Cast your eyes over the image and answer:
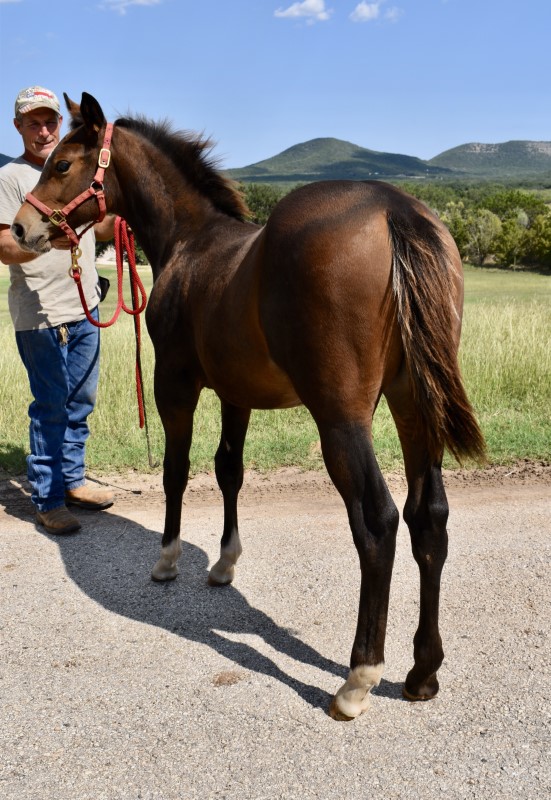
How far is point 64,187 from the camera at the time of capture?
3.91 m

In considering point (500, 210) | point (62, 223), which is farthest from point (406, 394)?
point (500, 210)

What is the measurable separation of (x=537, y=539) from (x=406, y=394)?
2020mm

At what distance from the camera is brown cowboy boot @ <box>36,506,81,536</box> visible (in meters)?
4.88

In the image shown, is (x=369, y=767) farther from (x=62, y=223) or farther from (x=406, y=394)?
(x=62, y=223)

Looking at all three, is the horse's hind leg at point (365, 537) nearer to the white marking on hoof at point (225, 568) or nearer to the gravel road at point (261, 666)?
the gravel road at point (261, 666)

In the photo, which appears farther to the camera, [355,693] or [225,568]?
[225,568]

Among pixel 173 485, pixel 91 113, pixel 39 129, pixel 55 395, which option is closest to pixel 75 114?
pixel 91 113

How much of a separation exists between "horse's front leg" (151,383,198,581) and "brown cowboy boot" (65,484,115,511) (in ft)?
4.07

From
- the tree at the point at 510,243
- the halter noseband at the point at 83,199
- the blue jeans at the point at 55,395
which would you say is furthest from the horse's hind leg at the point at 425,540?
the tree at the point at 510,243

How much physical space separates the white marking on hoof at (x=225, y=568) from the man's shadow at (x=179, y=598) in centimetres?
5

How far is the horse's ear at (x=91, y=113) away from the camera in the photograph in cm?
374

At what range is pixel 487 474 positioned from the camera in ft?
18.6

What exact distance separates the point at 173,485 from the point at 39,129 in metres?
2.60

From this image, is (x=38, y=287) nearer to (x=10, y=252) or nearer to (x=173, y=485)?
(x=10, y=252)
